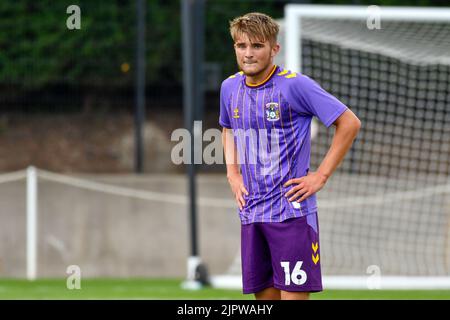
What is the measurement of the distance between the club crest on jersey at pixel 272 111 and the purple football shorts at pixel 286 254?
0.49 m

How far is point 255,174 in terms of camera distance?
5164 millimetres

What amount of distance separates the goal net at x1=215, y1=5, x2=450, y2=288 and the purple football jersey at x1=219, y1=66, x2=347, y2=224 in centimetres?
636

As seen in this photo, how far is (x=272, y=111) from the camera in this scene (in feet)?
16.7

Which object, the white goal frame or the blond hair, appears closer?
the blond hair

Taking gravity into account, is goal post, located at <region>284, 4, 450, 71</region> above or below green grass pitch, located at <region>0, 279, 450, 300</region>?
above

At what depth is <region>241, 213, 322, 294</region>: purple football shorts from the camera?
5.05 meters

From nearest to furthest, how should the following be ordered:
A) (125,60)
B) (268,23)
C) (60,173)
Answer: (268,23), (125,60), (60,173)

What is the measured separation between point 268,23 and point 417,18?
19.4 feet

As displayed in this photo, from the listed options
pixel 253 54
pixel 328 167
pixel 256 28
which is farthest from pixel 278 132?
pixel 256 28

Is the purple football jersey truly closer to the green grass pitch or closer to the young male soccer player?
the young male soccer player

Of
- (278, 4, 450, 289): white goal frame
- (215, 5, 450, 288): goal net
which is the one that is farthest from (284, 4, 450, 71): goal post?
(215, 5, 450, 288): goal net

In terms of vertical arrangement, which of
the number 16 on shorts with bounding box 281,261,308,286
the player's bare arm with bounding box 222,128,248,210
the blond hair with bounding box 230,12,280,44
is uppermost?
the blond hair with bounding box 230,12,280,44
